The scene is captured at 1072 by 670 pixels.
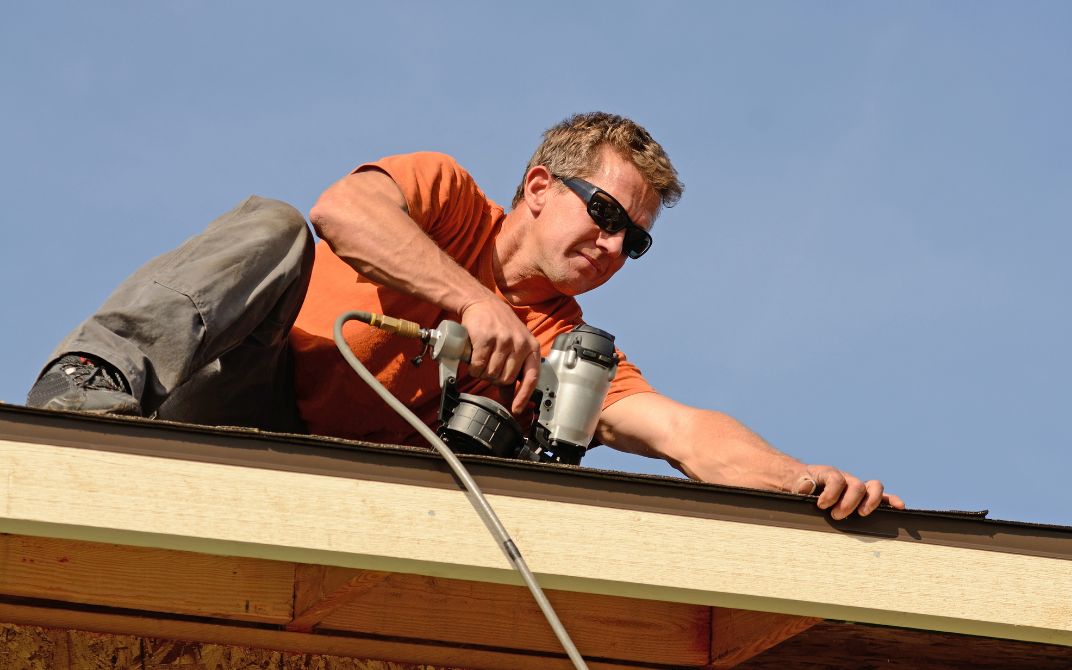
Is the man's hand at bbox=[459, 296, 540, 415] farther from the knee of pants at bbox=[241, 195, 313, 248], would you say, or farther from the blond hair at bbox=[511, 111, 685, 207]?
the blond hair at bbox=[511, 111, 685, 207]

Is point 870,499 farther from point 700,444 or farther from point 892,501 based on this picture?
point 700,444

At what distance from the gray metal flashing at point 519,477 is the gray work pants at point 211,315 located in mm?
513

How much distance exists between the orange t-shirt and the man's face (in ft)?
1.07

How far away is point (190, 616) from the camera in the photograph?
273 centimetres

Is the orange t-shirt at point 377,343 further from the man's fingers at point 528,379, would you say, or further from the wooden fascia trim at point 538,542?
the wooden fascia trim at point 538,542

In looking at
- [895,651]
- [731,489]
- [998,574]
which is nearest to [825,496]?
[731,489]

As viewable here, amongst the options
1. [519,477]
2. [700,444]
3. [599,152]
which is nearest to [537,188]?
[599,152]

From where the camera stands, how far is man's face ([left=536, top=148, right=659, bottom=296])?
13.6ft

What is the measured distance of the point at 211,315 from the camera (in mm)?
2975

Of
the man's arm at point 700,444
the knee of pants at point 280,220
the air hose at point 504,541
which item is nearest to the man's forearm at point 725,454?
the man's arm at point 700,444

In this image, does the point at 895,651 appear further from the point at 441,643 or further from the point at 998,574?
the point at 441,643

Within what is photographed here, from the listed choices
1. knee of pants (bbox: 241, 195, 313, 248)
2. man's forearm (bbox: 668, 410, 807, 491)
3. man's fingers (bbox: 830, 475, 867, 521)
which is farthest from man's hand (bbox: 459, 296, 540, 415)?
man's fingers (bbox: 830, 475, 867, 521)

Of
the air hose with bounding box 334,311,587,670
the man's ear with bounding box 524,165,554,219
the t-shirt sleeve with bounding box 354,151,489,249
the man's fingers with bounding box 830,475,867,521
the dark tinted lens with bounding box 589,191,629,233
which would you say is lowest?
the air hose with bounding box 334,311,587,670

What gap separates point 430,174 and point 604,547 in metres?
1.73
